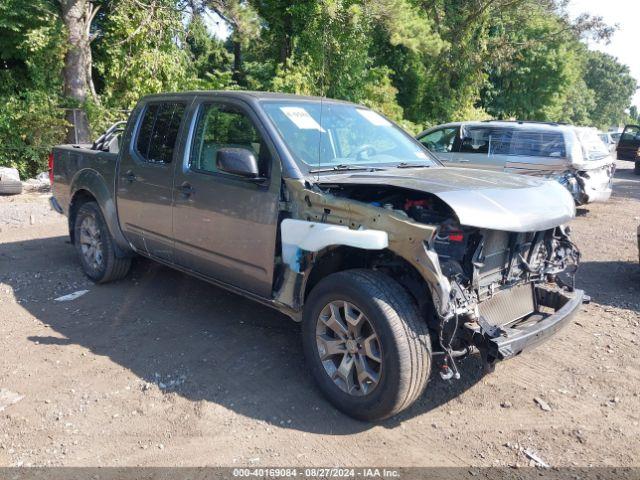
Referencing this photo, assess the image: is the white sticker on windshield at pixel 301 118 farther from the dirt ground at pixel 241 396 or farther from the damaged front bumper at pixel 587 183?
the damaged front bumper at pixel 587 183

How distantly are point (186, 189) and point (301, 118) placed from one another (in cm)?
111

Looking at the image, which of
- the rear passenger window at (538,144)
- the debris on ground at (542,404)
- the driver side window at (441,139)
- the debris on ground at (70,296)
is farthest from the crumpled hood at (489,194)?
the driver side window at (441,139)

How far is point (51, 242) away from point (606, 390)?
23.1 ft

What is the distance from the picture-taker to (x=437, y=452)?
10.4 ft

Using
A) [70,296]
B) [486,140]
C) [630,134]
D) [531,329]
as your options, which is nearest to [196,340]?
[70,296]

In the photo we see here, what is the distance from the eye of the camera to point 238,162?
3.74 m

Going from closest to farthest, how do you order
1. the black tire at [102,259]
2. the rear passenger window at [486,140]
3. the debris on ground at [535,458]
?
the debris on ground at [535,458] < the black tire at [102,259] < the rear passenger window at [486,140]

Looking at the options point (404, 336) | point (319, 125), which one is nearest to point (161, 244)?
point (319, 125)

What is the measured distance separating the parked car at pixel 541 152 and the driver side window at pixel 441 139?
3cm

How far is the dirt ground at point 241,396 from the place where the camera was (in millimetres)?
3166

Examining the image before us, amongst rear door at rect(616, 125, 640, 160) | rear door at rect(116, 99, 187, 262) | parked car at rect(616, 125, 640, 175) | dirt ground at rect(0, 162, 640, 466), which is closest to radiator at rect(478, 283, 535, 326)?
dirt ground at rect(0, 162, 640, 466)

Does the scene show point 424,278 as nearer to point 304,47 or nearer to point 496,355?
point 496,355

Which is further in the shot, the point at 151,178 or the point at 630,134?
the point at 630,134

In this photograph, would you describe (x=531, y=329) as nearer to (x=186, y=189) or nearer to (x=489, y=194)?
(x=489, y=194)
